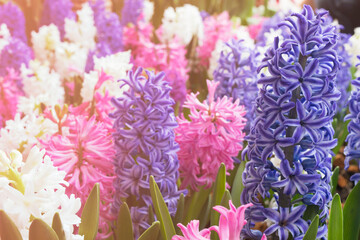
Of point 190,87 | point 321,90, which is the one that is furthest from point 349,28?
point 321,90

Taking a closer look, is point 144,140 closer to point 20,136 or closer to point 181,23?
point 20,136

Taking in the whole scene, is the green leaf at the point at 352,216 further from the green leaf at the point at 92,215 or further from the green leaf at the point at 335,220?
the green leaf at the point at 92,215

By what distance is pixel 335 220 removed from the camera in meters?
0.99

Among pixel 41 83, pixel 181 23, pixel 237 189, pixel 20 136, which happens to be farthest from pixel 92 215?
pixel 181 23

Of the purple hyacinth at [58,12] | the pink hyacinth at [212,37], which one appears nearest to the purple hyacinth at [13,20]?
the purple hyacinth at [58,12]

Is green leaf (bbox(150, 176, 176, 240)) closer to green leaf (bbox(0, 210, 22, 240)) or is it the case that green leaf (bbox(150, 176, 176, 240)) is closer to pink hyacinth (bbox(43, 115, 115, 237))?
pink hyacinth (bbox(43, 115, 115, 237))

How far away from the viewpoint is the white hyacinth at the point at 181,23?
2.37 m

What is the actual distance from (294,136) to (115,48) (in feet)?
4.86

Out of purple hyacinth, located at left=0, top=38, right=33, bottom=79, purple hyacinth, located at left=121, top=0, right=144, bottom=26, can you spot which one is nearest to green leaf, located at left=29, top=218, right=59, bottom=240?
purple hyacinth, located at left=0, top=38, right=33, bottom=79

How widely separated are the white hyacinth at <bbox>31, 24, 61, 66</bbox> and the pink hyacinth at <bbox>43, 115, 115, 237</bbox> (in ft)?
3.38

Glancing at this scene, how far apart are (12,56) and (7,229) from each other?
4.55 feet

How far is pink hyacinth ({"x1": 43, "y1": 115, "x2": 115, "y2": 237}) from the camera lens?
42.3 inches

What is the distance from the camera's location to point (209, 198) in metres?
1.34

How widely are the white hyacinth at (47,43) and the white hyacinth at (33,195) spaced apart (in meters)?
1.37
